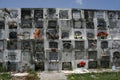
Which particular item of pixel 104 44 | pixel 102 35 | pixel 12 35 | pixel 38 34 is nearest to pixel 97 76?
pixel 104 44

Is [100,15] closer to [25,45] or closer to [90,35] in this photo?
[90,35]

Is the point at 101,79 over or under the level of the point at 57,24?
under

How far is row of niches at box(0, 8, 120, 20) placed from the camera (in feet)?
34.4

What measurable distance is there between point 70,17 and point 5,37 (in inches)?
118

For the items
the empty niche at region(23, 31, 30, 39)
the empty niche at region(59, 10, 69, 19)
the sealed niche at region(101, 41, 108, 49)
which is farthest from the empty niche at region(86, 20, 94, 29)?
the empty niche at region(23, 31, 30, 39)

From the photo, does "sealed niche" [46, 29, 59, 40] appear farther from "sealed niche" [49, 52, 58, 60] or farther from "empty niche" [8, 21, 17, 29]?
"empty niche" [8, 21, 17, 29]

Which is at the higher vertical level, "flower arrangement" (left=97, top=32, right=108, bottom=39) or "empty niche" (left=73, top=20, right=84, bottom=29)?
"empty niche" (left=73, top=20, right=84, bottom=29)

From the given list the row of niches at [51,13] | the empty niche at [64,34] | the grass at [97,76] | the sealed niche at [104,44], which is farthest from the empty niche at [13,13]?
the sealed niche at [104,44]

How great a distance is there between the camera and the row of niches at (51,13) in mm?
10477

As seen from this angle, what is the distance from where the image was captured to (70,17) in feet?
35.3

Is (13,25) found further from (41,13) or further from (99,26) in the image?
(99,26)

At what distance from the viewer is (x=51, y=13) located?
10.7 m

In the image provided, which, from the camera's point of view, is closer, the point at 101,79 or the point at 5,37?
the point at 101,79

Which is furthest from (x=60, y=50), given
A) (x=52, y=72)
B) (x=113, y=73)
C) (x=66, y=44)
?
(x=113, y=73)
